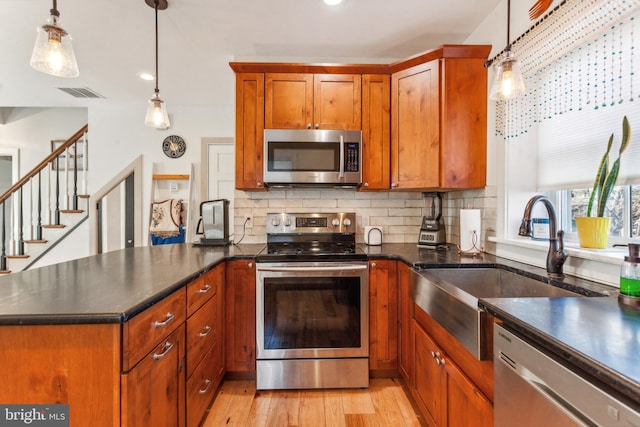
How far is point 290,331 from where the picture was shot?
204 centimetres

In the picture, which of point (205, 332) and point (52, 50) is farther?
point (205, 332)

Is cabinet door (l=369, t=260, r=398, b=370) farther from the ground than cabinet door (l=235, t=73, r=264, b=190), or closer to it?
closer to it

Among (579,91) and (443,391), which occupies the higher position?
(579,91)

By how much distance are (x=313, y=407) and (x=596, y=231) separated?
1789 millimetres

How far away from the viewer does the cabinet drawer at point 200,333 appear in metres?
1.49

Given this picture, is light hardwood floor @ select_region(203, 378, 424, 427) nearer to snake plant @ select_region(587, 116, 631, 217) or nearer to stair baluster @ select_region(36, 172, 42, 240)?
snake plant @ select_region(587, 116, 631, 217)

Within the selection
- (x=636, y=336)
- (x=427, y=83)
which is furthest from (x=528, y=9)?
(x=636, y=336)

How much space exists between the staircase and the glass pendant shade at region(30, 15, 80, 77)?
345 centimetres

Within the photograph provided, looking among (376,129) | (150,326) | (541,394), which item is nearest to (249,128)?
(376,129)

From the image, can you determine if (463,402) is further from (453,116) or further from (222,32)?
(222,32)

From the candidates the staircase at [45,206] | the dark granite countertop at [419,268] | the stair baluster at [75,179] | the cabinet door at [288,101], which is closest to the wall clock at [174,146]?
the staircase at [45,206]

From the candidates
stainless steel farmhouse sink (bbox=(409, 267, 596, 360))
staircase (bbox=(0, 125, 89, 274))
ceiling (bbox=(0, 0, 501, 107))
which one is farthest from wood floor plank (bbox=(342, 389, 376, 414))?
staircase (bbox=(0, 125, 89, 274))

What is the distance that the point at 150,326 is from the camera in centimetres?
109

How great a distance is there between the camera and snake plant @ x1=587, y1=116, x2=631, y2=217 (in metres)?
1.29
